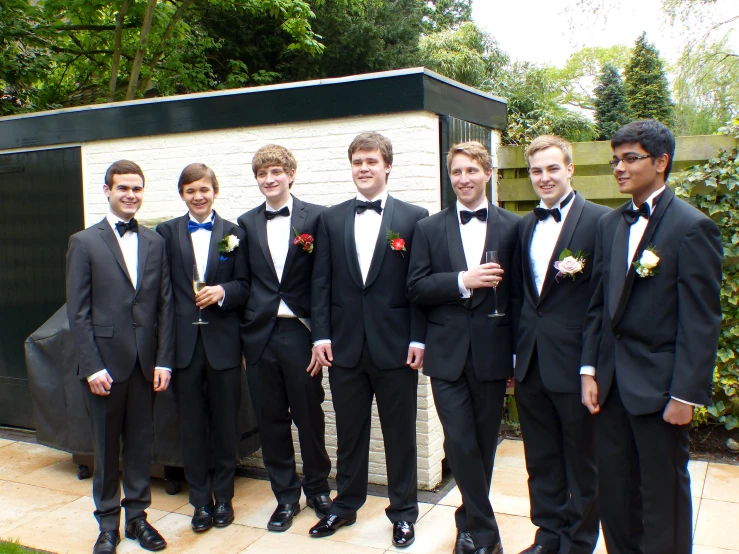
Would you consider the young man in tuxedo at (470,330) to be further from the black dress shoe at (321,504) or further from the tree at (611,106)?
the tree at (611,106)

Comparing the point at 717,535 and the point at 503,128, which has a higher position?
the point at 503,128

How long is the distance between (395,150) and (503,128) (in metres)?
1.53

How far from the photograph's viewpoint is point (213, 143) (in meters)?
4.75

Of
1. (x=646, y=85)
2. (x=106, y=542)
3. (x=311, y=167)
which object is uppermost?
(x=646, y=85)

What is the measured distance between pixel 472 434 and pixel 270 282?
1.35 meters

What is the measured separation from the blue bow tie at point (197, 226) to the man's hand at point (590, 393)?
85.9 inches

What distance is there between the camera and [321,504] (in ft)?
12.4

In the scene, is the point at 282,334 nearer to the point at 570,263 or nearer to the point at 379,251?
the point at 379,251

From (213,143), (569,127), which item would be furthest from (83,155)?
(569,127)

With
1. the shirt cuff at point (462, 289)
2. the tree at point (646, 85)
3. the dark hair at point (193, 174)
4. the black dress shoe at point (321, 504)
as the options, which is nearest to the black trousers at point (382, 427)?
the black dress shoe at point (321, 504)

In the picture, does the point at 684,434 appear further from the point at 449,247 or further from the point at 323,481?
the point at 323,481

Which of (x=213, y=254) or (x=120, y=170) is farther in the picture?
(x=213, y=254)

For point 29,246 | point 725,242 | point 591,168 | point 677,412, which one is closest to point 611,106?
point 591,168

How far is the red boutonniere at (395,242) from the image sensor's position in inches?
131
